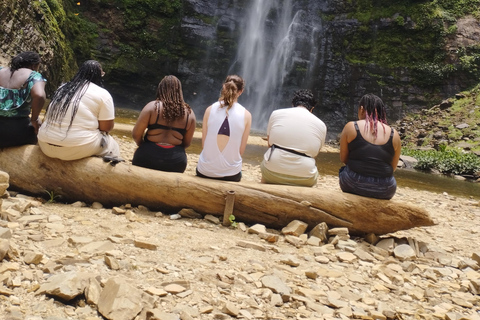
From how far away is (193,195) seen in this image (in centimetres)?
414

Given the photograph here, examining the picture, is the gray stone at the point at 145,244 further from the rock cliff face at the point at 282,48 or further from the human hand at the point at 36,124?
the rock cliff face at the point at 282,48

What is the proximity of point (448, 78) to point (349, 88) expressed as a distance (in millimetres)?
5921

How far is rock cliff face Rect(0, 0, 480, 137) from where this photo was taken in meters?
25.0

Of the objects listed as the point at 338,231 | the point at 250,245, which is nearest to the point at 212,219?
the point at 250,245

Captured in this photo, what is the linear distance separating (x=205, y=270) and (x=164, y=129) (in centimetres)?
206

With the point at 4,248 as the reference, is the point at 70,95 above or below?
above

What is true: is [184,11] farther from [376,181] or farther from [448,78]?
[376,181]

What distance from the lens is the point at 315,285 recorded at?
2.94 m

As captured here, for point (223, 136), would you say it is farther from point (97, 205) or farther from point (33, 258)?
point (33, 258)

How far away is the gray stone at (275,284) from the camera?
8.82ft

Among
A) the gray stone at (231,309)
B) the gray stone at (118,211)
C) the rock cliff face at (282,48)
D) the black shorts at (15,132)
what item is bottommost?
the gray stone at (118,211)

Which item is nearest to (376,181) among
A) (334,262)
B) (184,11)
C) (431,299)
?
(334,262)

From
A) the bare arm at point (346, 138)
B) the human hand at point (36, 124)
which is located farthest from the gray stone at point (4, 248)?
the bare arm at point (346, 138)

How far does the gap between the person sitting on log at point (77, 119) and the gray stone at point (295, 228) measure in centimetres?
201
